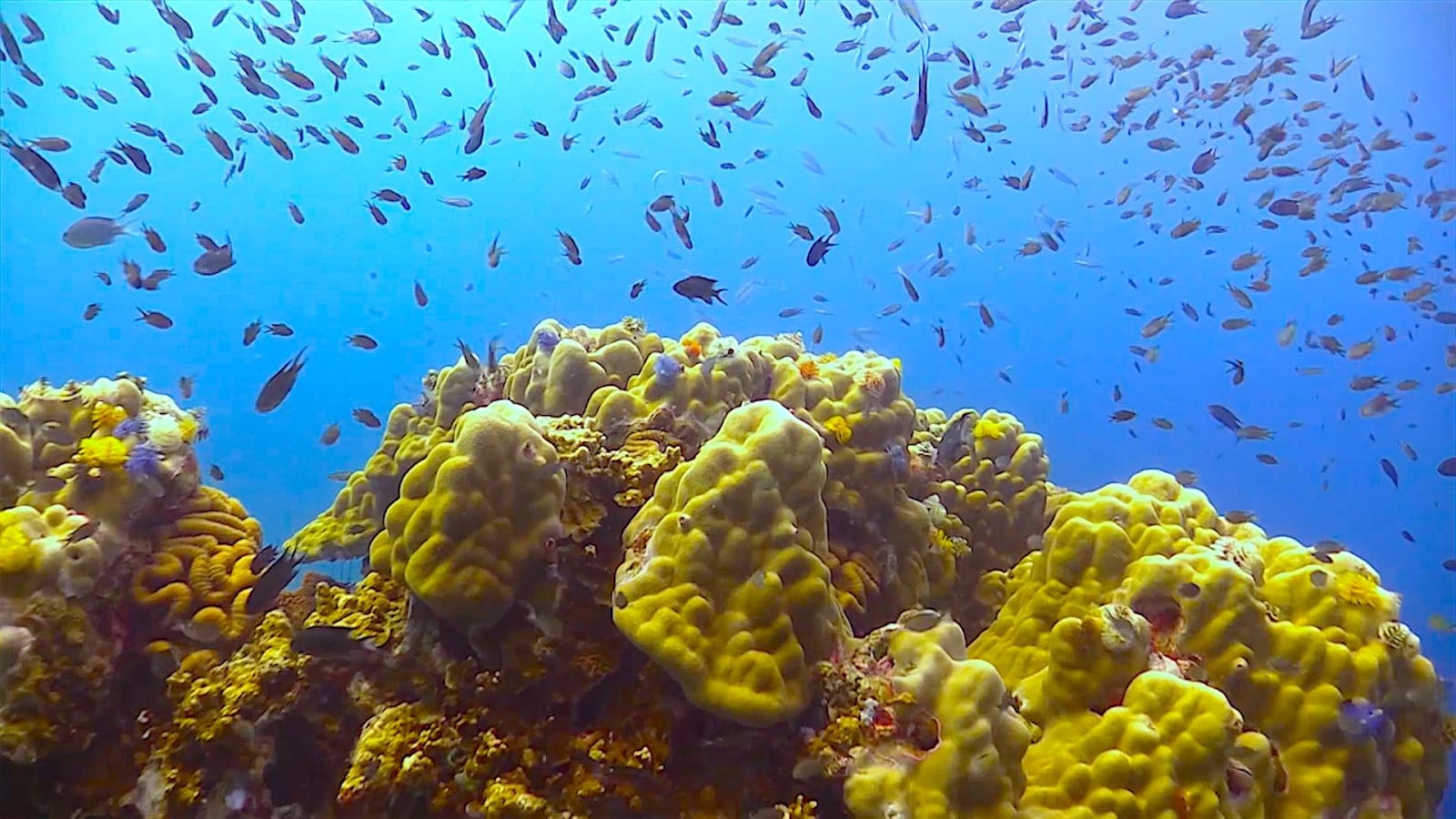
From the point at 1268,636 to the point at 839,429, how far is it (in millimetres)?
2171

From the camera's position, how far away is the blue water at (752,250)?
43.6 meters

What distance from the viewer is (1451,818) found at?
13531mm

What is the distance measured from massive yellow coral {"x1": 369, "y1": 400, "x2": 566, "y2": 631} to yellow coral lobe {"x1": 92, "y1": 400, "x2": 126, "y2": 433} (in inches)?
81.2

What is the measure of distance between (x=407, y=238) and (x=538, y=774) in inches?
2589

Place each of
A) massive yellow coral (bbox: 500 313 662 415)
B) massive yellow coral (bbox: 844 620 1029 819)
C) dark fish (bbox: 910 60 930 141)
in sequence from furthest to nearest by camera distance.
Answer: dark fish (bbox: 910 60 930 141)
massive yellow coral (bbox: 500 313 662 415)
massive yellow coral (bbox: 844 620 1029 819)

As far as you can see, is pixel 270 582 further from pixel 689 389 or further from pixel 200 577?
pixel 689 389

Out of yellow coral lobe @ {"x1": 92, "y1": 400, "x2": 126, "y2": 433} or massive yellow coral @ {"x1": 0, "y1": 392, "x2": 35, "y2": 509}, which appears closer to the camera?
massive yellow coral @ {"x1": 0, "y1": 392, "x2": 35, "y2": 509}

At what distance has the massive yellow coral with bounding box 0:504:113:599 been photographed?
3.82 m

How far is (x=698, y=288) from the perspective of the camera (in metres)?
6.65

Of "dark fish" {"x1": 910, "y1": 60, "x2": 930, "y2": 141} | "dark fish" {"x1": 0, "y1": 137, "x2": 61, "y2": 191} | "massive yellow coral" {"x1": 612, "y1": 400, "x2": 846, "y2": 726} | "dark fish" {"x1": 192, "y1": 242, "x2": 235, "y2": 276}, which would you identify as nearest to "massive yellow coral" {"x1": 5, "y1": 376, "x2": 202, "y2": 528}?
"dark fish" {"x1": 192, "y1": 242, "x2": 235, "y2": 276}

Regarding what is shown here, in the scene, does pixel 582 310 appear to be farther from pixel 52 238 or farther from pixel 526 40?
pixel 52 238

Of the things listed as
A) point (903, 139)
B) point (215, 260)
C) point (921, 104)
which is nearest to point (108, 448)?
point (215, 260)

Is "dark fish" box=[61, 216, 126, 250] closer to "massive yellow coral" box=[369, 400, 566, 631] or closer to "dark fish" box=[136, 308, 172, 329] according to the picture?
"dark fish" box=[136, 308, 172, 329]

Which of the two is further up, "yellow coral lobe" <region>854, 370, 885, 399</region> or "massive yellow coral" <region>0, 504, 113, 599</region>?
"yellow coral lobe" <region>854, 370, 885, 399</region>
